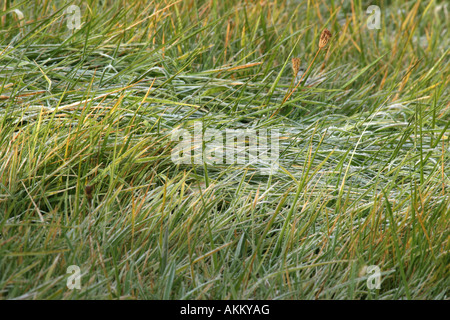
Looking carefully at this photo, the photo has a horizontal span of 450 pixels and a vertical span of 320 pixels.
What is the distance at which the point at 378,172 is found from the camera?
1.93m

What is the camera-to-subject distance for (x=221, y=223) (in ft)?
5.64

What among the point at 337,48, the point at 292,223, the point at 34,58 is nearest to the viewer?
the point at 292,223

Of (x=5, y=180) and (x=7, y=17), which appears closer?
(x=5, y=180)

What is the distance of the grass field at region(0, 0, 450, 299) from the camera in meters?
1.55

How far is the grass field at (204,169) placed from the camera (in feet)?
5.08

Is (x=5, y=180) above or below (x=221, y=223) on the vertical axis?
above

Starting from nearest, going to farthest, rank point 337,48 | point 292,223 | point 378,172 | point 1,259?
point 1,259
point 292,223
point 378,172
point 337,48

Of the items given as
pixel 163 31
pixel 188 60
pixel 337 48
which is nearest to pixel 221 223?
pixel 188 60

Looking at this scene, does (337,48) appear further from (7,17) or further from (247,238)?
(7,17)

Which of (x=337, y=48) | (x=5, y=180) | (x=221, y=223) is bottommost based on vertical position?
(x=221, y=223)

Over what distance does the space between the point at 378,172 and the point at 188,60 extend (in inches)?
38.9

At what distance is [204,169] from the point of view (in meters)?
1.80
